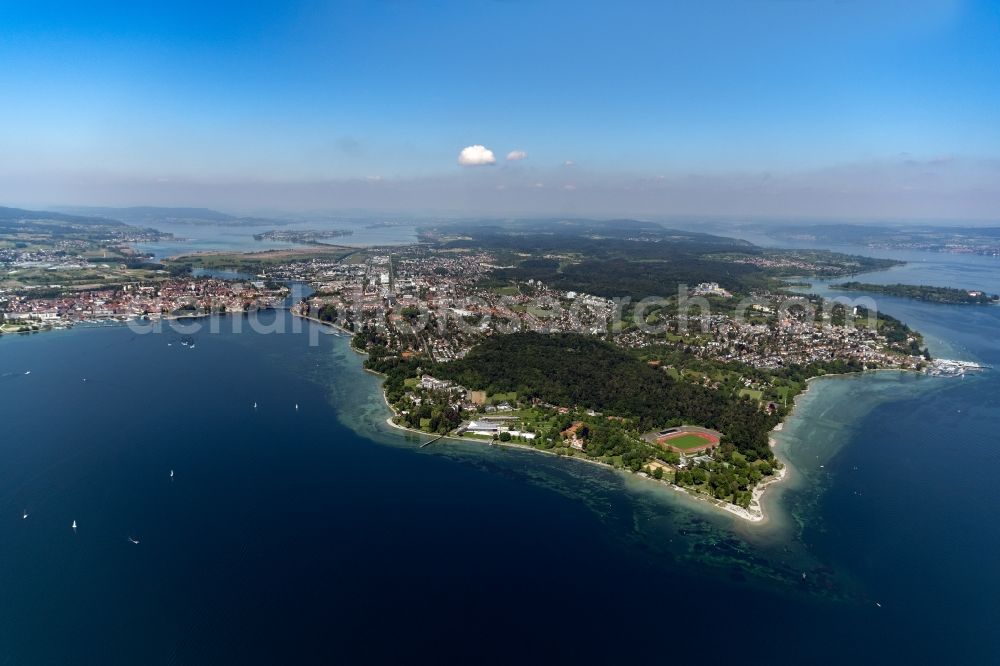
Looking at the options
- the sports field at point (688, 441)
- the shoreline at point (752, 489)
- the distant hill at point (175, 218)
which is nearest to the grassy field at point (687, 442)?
the sports field at point (688, 441)

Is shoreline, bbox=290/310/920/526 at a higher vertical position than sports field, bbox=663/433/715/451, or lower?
lower

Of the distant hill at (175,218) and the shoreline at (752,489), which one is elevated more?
the distant hill at (175,218)

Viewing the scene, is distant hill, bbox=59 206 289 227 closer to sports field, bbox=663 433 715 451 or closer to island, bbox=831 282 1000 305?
island, bbox=831 282 1000 305

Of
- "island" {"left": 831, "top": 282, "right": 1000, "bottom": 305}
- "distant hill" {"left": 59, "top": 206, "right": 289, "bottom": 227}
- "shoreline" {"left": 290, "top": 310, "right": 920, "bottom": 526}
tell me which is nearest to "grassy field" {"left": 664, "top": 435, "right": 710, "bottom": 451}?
"shoreline" {"left": 290, "top": 310, "right": 920, "bottom": 526}

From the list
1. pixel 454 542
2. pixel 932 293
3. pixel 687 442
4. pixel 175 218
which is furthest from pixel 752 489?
pixel 175 218


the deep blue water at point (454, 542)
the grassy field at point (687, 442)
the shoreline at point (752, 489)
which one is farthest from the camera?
the grassy field at point (687, 442)

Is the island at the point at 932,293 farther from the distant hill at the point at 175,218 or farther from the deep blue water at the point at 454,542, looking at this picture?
the distant hill at the point at 175,218

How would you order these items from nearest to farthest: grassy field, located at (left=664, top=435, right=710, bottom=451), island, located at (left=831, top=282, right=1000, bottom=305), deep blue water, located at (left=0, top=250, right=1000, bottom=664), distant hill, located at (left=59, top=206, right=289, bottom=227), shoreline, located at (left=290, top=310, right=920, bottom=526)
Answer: deep blue water, located at (left=0, top=250, right=1000, bottom=664) → shoreline, located at (left=290, top=310, right=920, bottom=526) → grassy field, located at (left=664, top=435, right=710, bottom=451) → island, located at (left=831, top=282, right=1000, bottom=305) → distant hill, located at (left=59, top=206, right=289, bottom=227)
